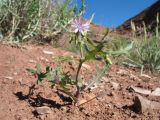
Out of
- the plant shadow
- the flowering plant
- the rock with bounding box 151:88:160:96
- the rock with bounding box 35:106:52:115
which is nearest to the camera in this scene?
the flowering plant

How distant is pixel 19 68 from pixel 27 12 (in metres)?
1.50

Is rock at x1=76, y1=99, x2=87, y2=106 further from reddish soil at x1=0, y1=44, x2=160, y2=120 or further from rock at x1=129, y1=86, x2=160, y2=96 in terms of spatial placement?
rock at x1=129, y1=86, x2=160, y2=96

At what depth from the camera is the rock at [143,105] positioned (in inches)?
122

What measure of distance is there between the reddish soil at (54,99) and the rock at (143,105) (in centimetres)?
4

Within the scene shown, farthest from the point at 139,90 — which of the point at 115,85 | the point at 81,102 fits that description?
the point at 81,102

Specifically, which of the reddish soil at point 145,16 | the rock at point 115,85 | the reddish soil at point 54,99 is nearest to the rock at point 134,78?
the reddish soil at point 54,99

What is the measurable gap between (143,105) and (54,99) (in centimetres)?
63

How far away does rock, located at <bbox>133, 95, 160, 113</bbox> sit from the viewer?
3.11 metres

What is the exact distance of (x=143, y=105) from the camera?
10.2 ft

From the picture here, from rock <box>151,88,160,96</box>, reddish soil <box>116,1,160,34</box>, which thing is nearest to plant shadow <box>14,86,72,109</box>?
rock <box>151,88,160,96</box>

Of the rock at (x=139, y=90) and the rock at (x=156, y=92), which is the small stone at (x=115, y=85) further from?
the rock at (x=156, y=92)

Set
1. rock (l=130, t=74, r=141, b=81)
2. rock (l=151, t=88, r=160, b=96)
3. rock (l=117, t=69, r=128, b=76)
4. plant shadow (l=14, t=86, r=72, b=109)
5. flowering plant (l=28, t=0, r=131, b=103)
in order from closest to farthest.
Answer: flowering plant (l=28, t=0, r=131, b=103), plant shadow (l=14, t=86, r=72, b=109), rock (l=151, t=88, r=160, b=96), rock (l=130, t=74, r=141, b=81), rock (l=117, t=69, r=128, b=76)

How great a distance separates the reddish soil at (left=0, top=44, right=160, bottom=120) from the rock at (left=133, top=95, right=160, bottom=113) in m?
0.04

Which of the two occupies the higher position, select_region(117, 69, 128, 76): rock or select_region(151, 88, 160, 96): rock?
select_region(117, 69, 128, 76): rock
